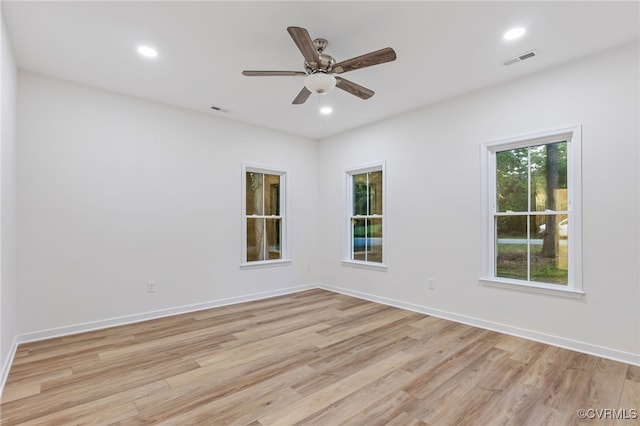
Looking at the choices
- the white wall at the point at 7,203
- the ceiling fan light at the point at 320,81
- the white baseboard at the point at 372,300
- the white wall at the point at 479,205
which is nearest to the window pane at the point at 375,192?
the white wall at the point at 479,205

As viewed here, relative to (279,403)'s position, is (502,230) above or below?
above

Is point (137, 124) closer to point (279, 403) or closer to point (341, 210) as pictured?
point (341, 210)

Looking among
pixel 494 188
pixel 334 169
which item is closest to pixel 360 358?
pixel 494 188

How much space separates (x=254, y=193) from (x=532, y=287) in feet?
12.9

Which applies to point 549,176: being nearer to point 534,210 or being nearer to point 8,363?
point 534,210

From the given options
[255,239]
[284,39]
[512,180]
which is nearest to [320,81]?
[284,39]

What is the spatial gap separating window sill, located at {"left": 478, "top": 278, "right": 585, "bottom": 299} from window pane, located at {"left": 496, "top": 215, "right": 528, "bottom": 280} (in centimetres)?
12

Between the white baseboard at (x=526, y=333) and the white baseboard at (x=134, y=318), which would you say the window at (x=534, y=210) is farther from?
the white baseboard at (x=134, y=318)

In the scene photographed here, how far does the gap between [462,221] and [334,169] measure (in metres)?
2.47

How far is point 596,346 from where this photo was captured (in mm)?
2861

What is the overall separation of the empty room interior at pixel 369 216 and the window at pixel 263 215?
88mm

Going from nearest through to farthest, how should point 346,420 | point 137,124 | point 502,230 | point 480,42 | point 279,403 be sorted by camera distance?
point 346,420, point 279,403, point 480,42, point 502,230, point 137,124

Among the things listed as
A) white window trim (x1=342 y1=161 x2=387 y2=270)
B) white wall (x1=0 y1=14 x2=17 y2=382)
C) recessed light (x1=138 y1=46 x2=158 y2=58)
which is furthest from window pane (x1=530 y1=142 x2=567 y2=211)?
white wall (x1=0 y1=14 x2=17 y2=382)

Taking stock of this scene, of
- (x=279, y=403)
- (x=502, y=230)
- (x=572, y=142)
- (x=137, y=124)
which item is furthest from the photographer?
(x=137, y=124)
